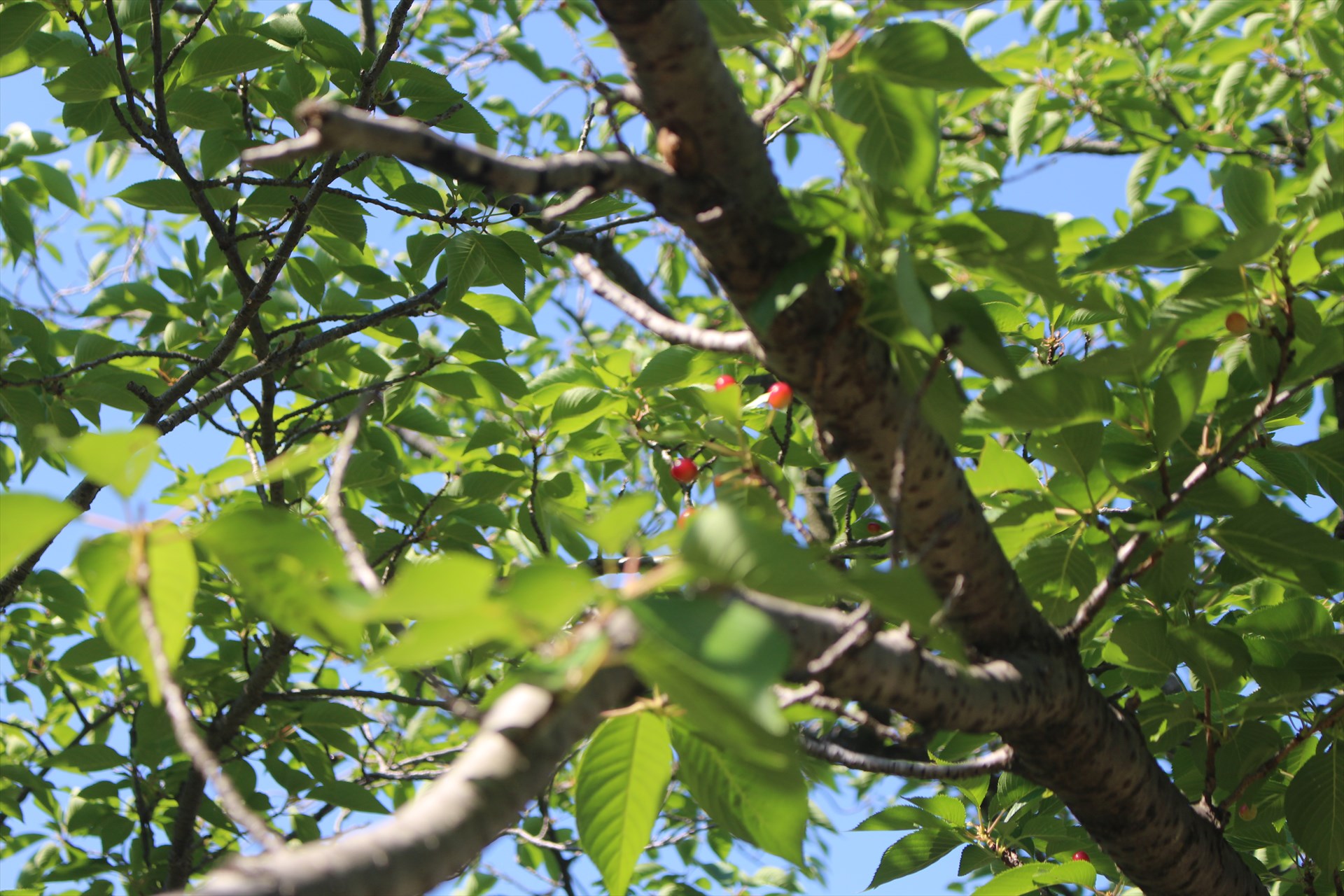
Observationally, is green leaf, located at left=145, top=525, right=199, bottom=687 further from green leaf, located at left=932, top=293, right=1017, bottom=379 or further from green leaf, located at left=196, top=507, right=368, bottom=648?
green leaf, located at left=932, top=293, right=1017, bottom=379

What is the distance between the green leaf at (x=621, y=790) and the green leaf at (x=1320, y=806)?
3.77 ft

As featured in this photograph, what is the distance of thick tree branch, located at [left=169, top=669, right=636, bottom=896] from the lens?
600 mm

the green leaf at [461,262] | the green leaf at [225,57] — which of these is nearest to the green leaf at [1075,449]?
the green leaf at [461,262]

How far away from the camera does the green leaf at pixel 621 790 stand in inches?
41.6

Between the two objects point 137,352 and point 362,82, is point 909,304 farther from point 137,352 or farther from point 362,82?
point 137,352

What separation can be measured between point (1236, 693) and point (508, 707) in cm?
171

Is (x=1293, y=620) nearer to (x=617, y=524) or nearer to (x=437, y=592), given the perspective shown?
(x=617, y=524)

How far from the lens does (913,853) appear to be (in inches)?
73.2

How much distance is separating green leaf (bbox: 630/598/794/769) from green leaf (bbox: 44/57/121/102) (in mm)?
1955

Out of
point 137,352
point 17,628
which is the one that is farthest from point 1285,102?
point 17,628

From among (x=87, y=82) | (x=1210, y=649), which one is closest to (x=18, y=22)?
(x=87, y=82)

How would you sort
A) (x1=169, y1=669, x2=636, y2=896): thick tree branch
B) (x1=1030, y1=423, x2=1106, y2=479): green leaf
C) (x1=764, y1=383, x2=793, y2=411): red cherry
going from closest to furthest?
(x1=169, y1=669, x2=636, y2=896): thick tree branch < (x1=1030, y1=423, x2=1106, y2=479): green leaf < (x1=764, y1=383, x2=793, y2=411): red cherry

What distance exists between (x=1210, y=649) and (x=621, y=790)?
102 centimetres

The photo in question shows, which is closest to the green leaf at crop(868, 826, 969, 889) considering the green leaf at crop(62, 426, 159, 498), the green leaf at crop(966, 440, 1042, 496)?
the green leaf at crop(966, 440, 1042, 496)
